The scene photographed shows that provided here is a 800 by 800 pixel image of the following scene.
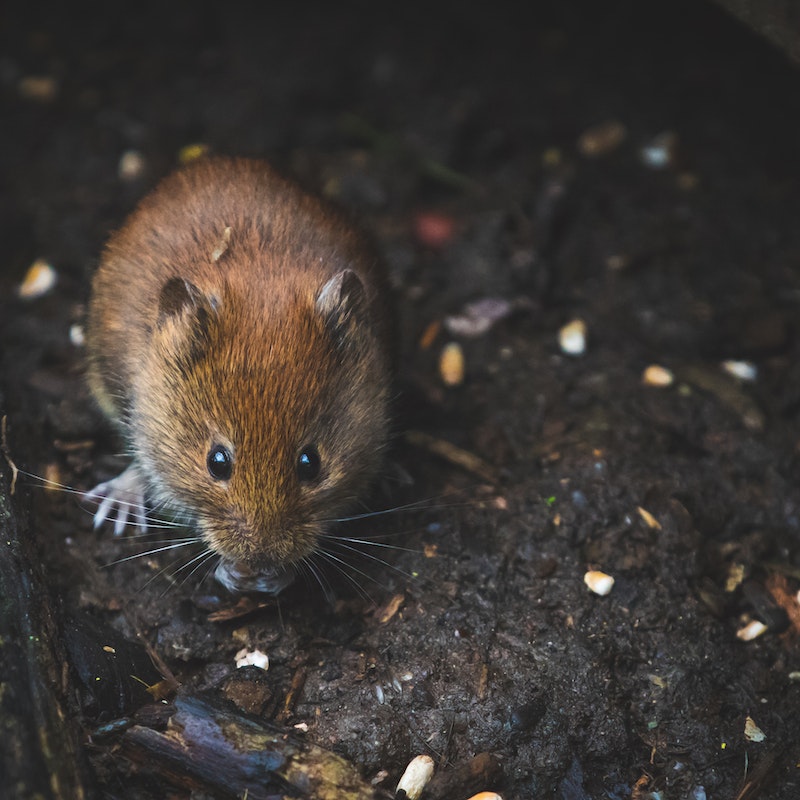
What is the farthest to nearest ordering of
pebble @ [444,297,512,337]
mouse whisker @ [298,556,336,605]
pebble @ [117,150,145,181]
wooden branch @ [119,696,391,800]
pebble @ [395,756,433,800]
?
pebble @ [117,150,145,181], pebble @ [444,297,512,337], mouse whisker @ [298,556,336,605], pebble @ [395,756,433,800], wooden branch @ [119,696,391,800]

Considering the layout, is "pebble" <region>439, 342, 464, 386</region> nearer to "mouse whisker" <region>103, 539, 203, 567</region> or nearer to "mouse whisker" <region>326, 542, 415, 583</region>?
"mouse whisker" <region>326, 542, 415, 583</region>

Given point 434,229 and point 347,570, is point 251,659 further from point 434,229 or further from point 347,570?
point 434,229

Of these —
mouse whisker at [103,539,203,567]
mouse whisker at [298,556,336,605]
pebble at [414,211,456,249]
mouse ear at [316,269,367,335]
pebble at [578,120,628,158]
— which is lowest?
mouse whisker at [103,539,203,567]

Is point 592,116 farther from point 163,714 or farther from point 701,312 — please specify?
point 163,714

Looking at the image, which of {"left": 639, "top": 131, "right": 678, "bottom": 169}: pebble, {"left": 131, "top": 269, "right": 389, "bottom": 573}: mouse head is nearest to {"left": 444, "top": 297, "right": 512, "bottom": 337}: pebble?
{"left": 131, "top": 269, "right": 389, "bottom": 573}: mouse head

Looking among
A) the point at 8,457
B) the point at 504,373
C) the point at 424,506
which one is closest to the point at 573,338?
the point at 504,373

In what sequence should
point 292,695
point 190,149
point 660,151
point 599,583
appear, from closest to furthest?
1. point 292,695
2. point 599,583
3. point 190,149
4. point 660,151

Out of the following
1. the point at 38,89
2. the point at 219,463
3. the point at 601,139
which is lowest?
the point at 38,89

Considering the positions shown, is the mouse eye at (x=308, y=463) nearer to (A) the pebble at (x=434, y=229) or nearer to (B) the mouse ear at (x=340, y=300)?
(B) the mouse ear at (x=340, y=300)
